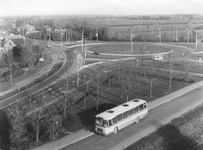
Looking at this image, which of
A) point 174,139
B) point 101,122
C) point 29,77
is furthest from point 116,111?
point 29,77

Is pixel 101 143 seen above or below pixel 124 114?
below

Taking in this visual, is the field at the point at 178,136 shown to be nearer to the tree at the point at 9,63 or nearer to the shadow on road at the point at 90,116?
the shadow on road at the point at 90,116

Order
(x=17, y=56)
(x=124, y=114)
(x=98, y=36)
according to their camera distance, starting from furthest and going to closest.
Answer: (x=98, y=36) < (x=17, y=56) < (x=124, y=114)

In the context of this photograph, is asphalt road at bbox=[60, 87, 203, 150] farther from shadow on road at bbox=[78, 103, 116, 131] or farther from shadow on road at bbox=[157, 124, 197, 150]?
shadow on road at bbox=[78, 103, 116, 131]

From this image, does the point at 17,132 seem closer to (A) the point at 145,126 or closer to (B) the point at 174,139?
(A) the point at 145,126

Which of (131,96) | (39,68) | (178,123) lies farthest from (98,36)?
(178,123)

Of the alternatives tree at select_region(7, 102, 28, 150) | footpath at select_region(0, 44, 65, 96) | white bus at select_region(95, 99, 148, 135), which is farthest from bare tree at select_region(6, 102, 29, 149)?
footpath at select_region(0, 44, 65, 96)

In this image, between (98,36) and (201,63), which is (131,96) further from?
(98,36)
